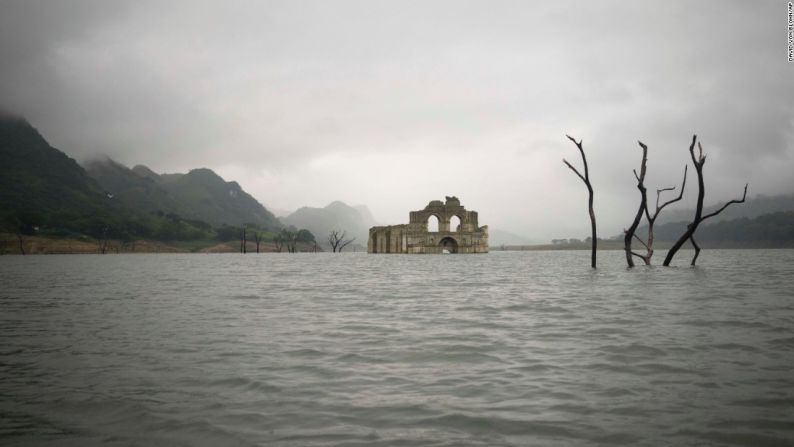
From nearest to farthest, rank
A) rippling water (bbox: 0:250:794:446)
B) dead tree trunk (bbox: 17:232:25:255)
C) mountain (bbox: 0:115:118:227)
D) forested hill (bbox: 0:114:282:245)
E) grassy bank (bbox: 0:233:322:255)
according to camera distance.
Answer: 1. rippling water (bbox: 0:250:794:446)
2. dead tree trunk (bbox: 17:232:25:255)
3. grassy bank (bbox: 0:233:322:255)
4. forested hill (bbox: 0:114:282:245)
5. mountain (bbox: 0:115:118:227)

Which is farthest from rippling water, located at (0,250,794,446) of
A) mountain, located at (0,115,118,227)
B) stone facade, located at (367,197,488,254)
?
mountain, located at (0,115,118,227)

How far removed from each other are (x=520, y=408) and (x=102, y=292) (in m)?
19.6

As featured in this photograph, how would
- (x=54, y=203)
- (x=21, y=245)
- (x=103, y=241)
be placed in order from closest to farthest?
(x=21, y=245) → (x=103, y=241) → (x=54, y=203)

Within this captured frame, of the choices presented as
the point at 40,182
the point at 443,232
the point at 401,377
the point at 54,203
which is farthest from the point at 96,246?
the point at 401,377

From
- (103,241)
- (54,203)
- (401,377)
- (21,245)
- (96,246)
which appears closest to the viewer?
(401,377)

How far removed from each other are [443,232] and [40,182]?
13028 cm

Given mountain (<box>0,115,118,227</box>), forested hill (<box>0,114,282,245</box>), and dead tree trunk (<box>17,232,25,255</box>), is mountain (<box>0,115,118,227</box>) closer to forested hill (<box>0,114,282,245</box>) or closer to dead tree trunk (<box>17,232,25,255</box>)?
forested hill (<box>0,114,282,245</box>)

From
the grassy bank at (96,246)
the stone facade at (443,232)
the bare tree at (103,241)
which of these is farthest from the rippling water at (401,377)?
the bare tree at (103,241)

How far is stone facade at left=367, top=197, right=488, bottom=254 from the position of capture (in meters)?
102

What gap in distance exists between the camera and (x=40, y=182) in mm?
155625

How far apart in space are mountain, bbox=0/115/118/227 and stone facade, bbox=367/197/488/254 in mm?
82806

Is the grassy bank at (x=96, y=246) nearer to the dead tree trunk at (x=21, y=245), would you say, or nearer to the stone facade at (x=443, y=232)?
the dead tree trunk at (x=21, y=245)

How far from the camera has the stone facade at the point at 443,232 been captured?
4031 inches

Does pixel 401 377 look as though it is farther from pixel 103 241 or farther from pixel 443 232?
pixel 103 241
